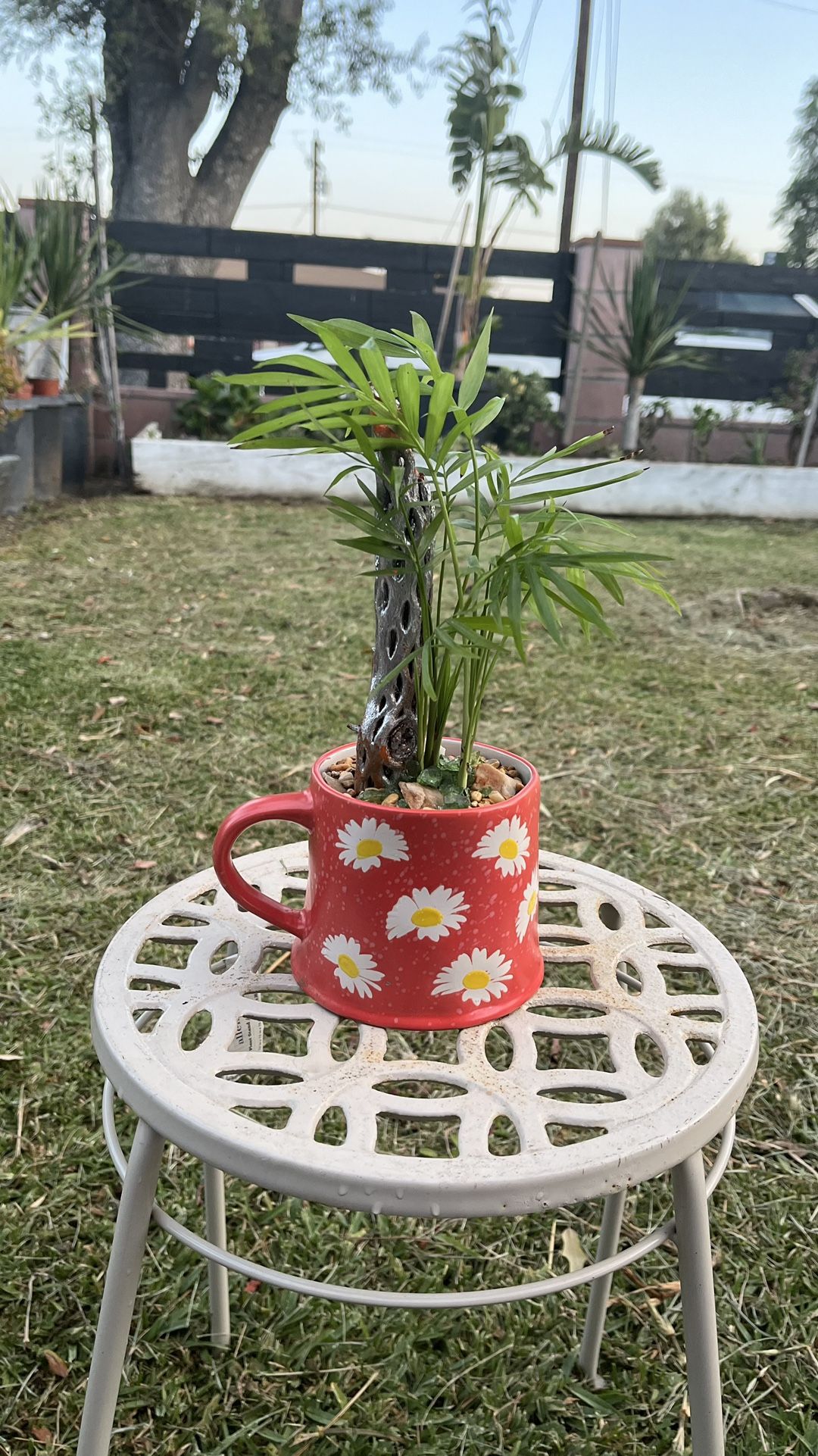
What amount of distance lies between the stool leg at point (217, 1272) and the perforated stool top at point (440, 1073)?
0.73ft

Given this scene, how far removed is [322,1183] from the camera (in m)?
0.48

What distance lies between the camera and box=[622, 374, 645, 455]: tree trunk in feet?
19.8

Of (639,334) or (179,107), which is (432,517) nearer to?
(639,334)

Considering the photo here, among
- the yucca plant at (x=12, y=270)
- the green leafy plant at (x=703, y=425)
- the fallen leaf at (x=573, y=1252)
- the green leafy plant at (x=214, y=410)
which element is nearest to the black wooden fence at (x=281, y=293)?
the green leafy plant at (x=214, y=410)

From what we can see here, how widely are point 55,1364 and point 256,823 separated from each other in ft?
1.95

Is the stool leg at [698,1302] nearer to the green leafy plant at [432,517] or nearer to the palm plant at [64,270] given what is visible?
the green leafy plant at [432,517]

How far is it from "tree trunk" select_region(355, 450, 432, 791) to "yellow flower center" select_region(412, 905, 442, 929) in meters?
0.09

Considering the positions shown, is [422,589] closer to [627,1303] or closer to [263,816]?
[263,816]

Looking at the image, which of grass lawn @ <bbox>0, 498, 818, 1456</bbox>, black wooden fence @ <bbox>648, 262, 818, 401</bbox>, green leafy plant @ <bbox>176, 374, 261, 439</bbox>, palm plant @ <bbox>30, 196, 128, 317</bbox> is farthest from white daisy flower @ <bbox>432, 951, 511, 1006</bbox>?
black wooden fence @ <bbox>648, 262, 818, 401</bbox>

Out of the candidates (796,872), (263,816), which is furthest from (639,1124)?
(796,872)

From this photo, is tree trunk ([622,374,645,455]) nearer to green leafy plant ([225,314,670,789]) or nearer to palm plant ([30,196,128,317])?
palm plant ([30,196,128,317])

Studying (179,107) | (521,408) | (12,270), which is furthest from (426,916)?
(179,107)

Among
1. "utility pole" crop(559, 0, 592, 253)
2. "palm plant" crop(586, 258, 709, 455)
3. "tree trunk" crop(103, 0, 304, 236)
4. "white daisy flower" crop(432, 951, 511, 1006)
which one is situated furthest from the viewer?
"utility pole" crop(559, 0, 592, 253)

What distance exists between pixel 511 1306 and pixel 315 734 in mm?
1380
